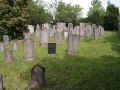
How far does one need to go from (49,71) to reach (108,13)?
32.7 metres

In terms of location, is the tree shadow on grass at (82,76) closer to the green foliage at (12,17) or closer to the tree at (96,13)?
the green foliage at (12,17)

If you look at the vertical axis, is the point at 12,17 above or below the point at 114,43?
above

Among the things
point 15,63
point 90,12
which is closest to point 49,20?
point 90,12

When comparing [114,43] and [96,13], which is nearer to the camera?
[114,43]

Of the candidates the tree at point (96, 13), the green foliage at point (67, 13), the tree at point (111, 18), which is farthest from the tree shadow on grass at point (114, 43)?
the green foliage at point (67, 13)

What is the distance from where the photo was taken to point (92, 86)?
5621 mm

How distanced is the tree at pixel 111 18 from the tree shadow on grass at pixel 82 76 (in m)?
29.2

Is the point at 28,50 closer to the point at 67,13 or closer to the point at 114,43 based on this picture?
the point at 114,43

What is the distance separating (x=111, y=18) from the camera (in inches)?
1385

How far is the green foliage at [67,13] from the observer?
120 ft

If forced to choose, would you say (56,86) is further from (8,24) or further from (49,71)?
(8,24)

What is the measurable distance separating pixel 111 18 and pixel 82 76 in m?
31.8

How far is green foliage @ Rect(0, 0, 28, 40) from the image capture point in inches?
847

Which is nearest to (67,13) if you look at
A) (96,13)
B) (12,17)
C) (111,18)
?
(96,13)
